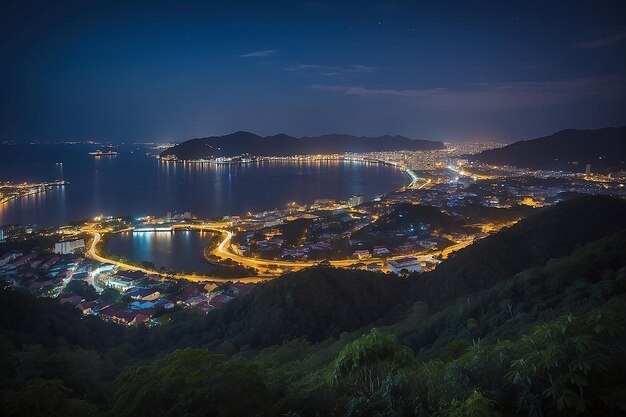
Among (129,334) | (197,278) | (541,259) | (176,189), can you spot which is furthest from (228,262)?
(176,189)

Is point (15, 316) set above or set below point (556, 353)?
below

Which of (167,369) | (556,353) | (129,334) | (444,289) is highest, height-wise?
(556,353)

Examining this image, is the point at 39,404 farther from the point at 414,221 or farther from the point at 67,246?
the point at 414,221

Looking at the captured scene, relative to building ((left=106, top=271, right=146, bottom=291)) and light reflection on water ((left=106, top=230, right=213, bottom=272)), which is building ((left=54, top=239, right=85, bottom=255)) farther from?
building ((left=106, top=271, right=146, bottom=291))

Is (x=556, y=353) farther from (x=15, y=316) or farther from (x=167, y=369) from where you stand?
(x=15, y=316)

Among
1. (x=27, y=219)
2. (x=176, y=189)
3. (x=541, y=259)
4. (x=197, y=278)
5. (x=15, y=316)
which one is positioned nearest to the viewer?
(x=15, y=316)

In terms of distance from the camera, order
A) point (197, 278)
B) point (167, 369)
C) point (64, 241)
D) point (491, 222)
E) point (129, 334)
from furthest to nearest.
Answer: point (491, 222), point (64, 241), point (197, 278), point (129, 334), point (167, 369)

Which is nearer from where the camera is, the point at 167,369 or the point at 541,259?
the point at 167,369

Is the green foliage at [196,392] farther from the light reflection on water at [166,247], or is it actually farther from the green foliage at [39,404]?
the light reflection on water at [166,247]
